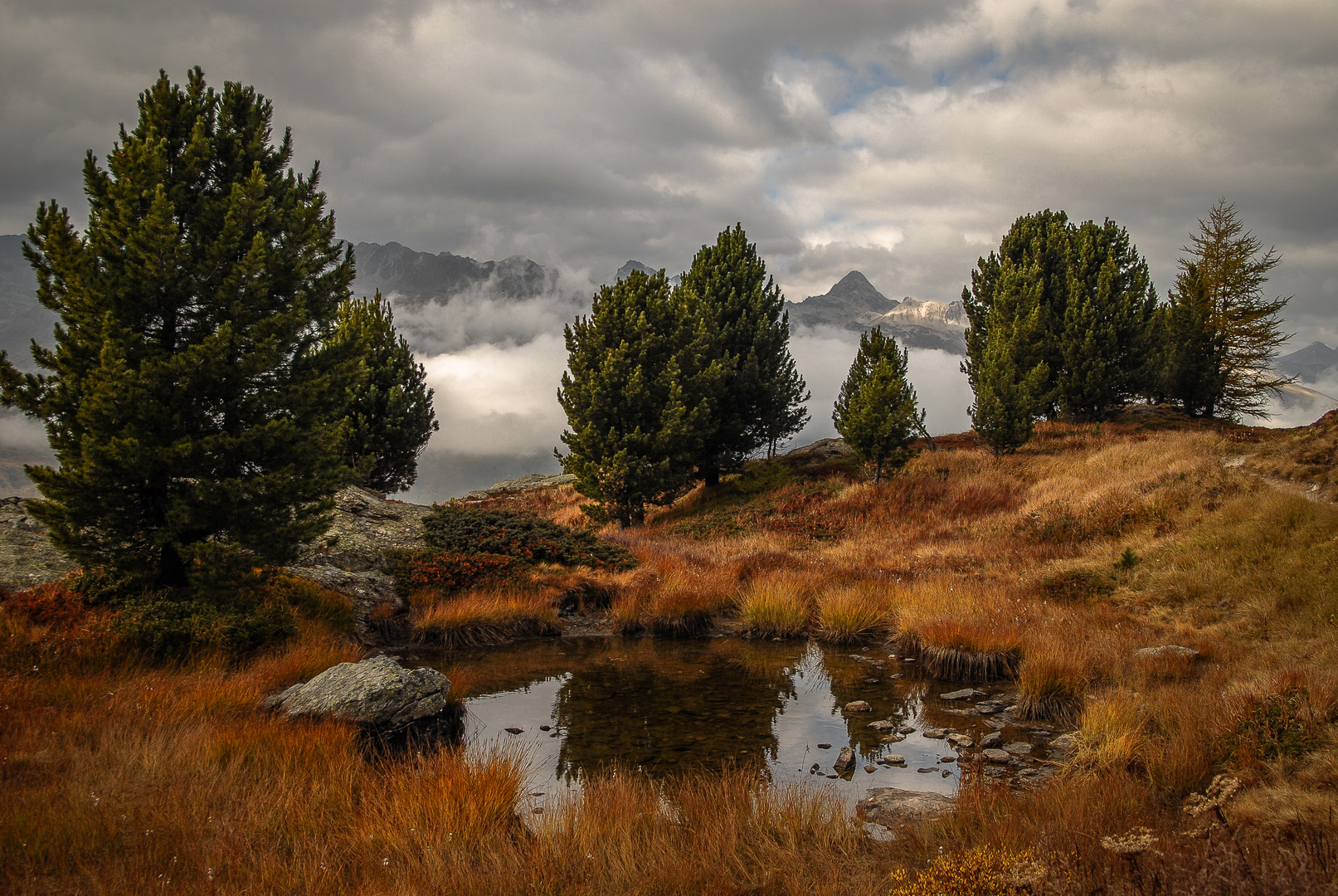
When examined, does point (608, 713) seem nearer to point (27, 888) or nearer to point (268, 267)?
point (27, 888)

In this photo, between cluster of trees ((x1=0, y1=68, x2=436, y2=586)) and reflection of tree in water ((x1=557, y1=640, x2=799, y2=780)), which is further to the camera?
cluster of trees ((x1=0, y1=68, x2=436, y2=586))

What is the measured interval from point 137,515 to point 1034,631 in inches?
547

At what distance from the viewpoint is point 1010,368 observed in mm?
32469

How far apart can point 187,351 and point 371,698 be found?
17.5 ft

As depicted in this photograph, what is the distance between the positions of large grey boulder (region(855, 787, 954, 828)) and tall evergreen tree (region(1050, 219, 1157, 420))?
37.8 metres

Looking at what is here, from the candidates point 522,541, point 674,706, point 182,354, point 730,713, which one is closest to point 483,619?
point 522,541

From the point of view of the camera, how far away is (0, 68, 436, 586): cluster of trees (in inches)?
358

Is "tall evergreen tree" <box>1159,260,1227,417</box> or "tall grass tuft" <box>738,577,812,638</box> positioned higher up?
"tall evergreen tree" <box>1159,260,1227,417</box>

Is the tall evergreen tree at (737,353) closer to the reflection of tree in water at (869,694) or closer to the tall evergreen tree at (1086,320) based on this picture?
the tall evergreen tree at (1086,320)

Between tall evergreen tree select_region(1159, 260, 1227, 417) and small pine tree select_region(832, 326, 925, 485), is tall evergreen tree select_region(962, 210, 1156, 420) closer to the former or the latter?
tall evergreen tree select_region(1159, 260, 1227, 417)

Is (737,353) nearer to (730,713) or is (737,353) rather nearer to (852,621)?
(852,621)

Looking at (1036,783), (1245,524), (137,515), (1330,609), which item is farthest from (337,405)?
(1245,524)

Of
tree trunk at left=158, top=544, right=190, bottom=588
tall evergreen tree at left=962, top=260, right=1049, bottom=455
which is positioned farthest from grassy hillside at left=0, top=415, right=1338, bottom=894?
tall evergreen tree at left=962, top=260, right=1049, bottom=455

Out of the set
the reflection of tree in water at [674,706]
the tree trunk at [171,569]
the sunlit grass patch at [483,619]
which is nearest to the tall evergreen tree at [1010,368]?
the reflection of tree in water at [674,706]
